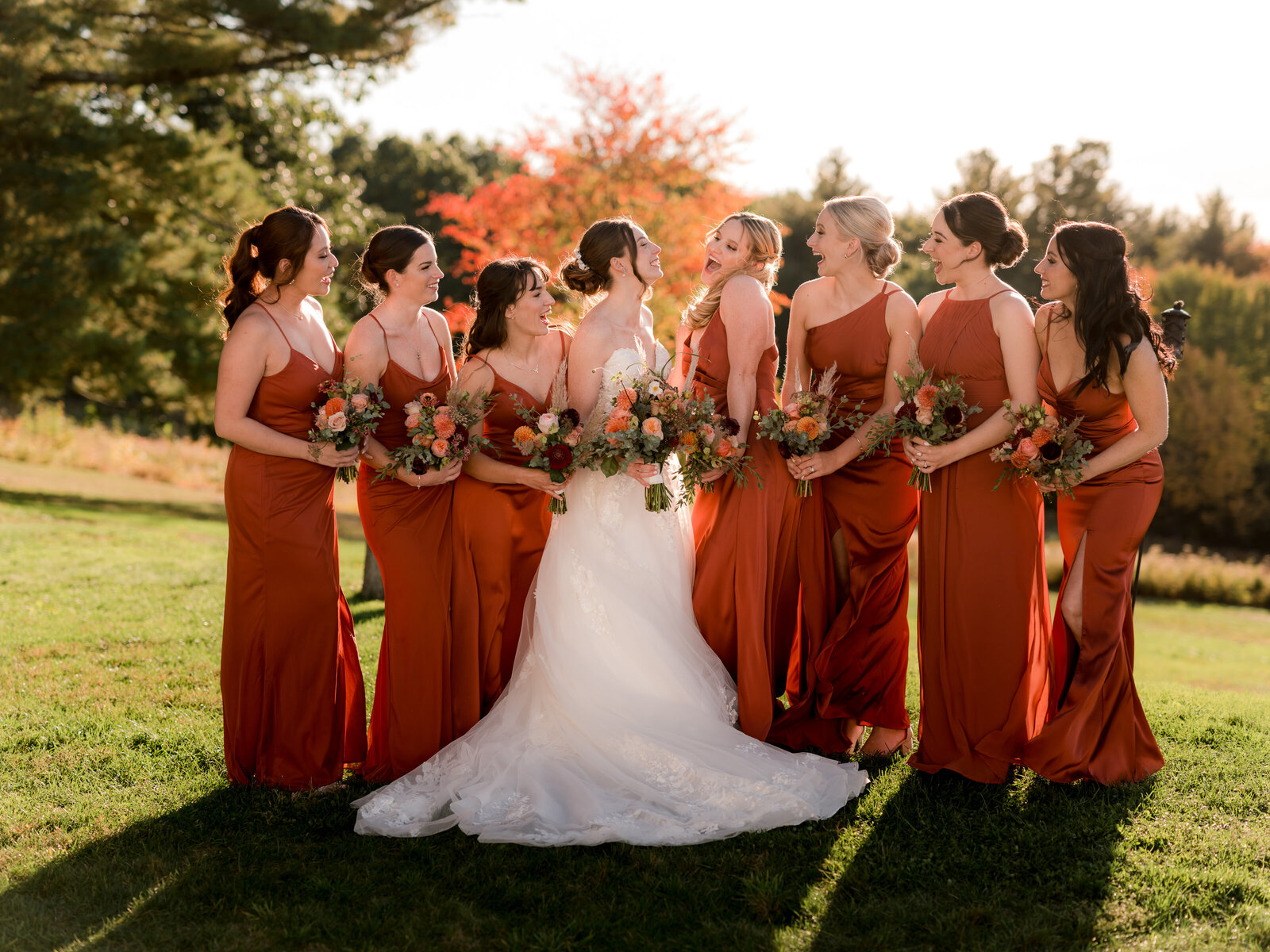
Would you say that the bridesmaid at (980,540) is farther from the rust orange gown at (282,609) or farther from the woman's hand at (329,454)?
the rust orange gown at (282,609)

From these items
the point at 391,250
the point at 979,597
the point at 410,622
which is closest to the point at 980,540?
the point at 979,597

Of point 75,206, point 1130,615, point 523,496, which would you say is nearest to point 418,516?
point 523,496

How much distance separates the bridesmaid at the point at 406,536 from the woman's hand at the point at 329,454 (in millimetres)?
135

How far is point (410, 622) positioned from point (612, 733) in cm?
120

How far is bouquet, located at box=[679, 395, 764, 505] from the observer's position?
5.02 metres

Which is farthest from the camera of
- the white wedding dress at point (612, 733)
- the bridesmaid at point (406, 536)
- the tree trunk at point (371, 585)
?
the tree trunk at point (371, 585)

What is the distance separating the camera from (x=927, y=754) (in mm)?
5281

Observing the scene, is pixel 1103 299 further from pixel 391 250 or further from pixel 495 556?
pixel 391 250

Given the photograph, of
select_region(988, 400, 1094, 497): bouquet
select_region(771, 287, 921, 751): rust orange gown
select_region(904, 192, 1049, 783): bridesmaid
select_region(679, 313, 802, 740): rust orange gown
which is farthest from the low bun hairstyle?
select_region(679, 313, 802, 740): rust orange gown

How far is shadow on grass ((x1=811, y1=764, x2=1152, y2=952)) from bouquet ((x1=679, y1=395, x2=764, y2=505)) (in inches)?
71.8

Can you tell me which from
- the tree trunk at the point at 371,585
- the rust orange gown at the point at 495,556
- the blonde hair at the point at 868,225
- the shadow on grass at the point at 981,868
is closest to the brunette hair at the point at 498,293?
the rust orange gown at the point at 495,556

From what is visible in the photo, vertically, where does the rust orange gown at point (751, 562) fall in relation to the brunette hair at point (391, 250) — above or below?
below

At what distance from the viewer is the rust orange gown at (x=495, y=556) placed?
5.32 metres

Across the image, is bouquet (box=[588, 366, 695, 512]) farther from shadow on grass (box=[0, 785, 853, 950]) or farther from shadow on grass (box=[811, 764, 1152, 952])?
shadow on grass (box=[811, 764, 1152, 952])
